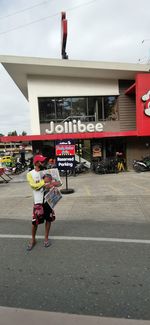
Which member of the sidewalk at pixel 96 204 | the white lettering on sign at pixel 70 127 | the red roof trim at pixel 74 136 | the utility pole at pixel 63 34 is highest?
the utility pole at pixel 63 34

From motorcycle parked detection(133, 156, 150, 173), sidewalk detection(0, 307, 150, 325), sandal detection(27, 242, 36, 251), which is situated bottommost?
sandal detection(27, 242, 36, 251)

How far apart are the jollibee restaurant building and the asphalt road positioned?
11817 mm

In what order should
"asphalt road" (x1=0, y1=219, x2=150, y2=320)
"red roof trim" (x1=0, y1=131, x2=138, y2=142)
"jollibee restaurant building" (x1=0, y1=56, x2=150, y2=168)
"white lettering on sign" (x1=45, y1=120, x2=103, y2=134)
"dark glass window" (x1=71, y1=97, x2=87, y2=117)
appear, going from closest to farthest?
"asphalt road" (x1=0, y1=219, x2=150, y2=320) < "red roof trim" (x1=0, y1=131, x2=138, y2=142) < "jollibee restaurant building" (x1=0, y1=56, x2=150, y2=168) < "white lettering on sign" (x1=45, y1=120, x2=103, y2=134) < "dark glass window" (x1=71, y1=97, x2=87, y2=117)

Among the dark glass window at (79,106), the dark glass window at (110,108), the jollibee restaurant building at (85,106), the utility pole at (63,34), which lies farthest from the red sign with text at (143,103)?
the utility pole at (63,34)

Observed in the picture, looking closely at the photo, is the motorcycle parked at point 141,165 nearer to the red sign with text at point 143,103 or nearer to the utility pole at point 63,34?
the red sign with text at point 143,103

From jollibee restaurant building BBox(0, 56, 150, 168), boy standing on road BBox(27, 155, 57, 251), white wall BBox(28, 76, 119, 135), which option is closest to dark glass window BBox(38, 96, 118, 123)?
jollibee restaurant building BBox(0, 56, 150, 168)

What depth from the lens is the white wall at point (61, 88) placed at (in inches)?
705

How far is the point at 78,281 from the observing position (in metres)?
3.78

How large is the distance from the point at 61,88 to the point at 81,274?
1559 cm

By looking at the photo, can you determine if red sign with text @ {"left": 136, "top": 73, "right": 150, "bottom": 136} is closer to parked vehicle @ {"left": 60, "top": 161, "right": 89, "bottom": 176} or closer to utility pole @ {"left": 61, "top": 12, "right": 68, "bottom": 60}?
parked vehicle @ {"left": 60, "top": 161, "right": 89, "bottom": 176}

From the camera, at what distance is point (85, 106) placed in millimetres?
18547

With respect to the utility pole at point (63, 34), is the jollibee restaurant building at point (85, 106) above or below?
below

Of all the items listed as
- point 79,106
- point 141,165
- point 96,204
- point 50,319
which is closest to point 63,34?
point 79,106

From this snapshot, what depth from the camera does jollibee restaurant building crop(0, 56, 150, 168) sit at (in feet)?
57.2
